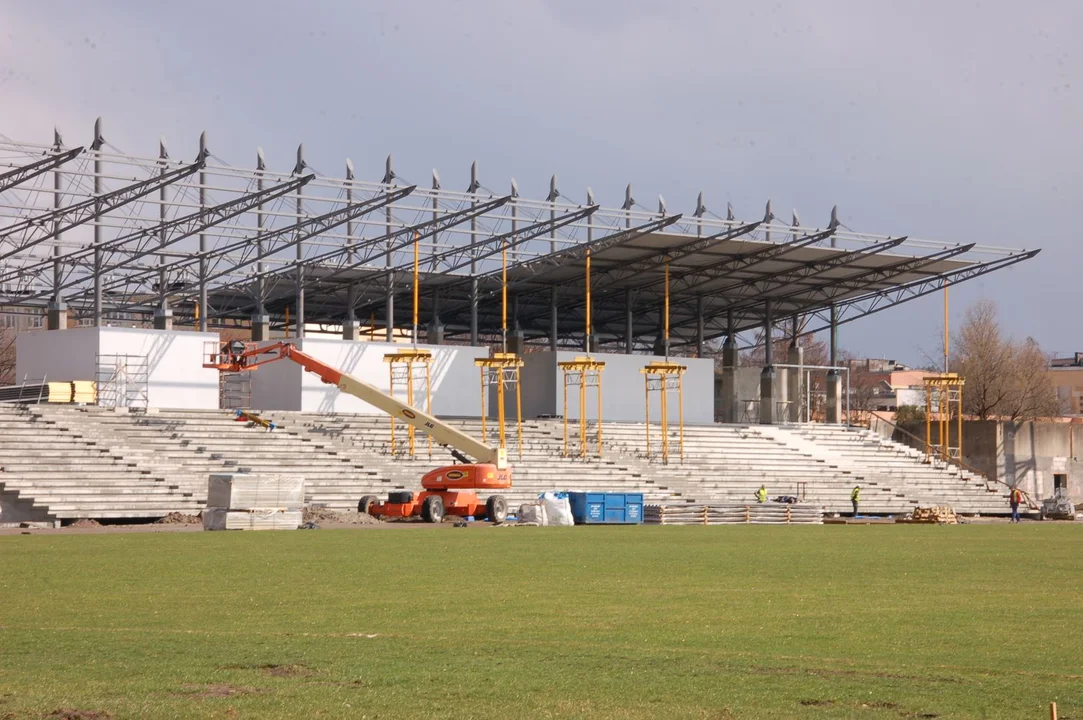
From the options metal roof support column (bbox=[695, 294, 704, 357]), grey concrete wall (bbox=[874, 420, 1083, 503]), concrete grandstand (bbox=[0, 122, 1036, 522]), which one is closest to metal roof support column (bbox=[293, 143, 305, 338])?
concrete grandstand (bbox=[0, 122, 1036, 522])

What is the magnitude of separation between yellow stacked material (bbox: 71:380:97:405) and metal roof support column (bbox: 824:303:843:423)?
3989 cm

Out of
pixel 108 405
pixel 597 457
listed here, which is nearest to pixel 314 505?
pixel 108 405

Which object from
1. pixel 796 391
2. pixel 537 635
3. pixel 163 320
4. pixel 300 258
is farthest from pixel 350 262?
pixel 537 635

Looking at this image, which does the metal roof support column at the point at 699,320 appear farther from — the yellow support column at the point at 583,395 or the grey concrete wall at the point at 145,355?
the grey concrete wall at the point at 145,355

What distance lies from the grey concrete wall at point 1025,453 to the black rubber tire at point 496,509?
38.5 m

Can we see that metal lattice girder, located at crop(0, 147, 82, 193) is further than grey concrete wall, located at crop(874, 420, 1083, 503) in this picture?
No

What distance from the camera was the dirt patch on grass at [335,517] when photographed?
42.2 meters

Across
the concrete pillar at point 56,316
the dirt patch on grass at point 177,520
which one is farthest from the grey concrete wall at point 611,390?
the dirt patch on grass at point 177,520

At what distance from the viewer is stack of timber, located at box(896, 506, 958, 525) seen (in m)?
51.1

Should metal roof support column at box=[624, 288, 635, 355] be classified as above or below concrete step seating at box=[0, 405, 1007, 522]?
above

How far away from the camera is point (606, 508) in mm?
47000

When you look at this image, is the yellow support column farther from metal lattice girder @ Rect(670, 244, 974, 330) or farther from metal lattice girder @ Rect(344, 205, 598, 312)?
metal lattice girder @ Rect(670, 244, 974, 330)

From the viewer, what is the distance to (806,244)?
→ 60781 mm

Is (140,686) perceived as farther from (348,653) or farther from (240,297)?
(240,297)
